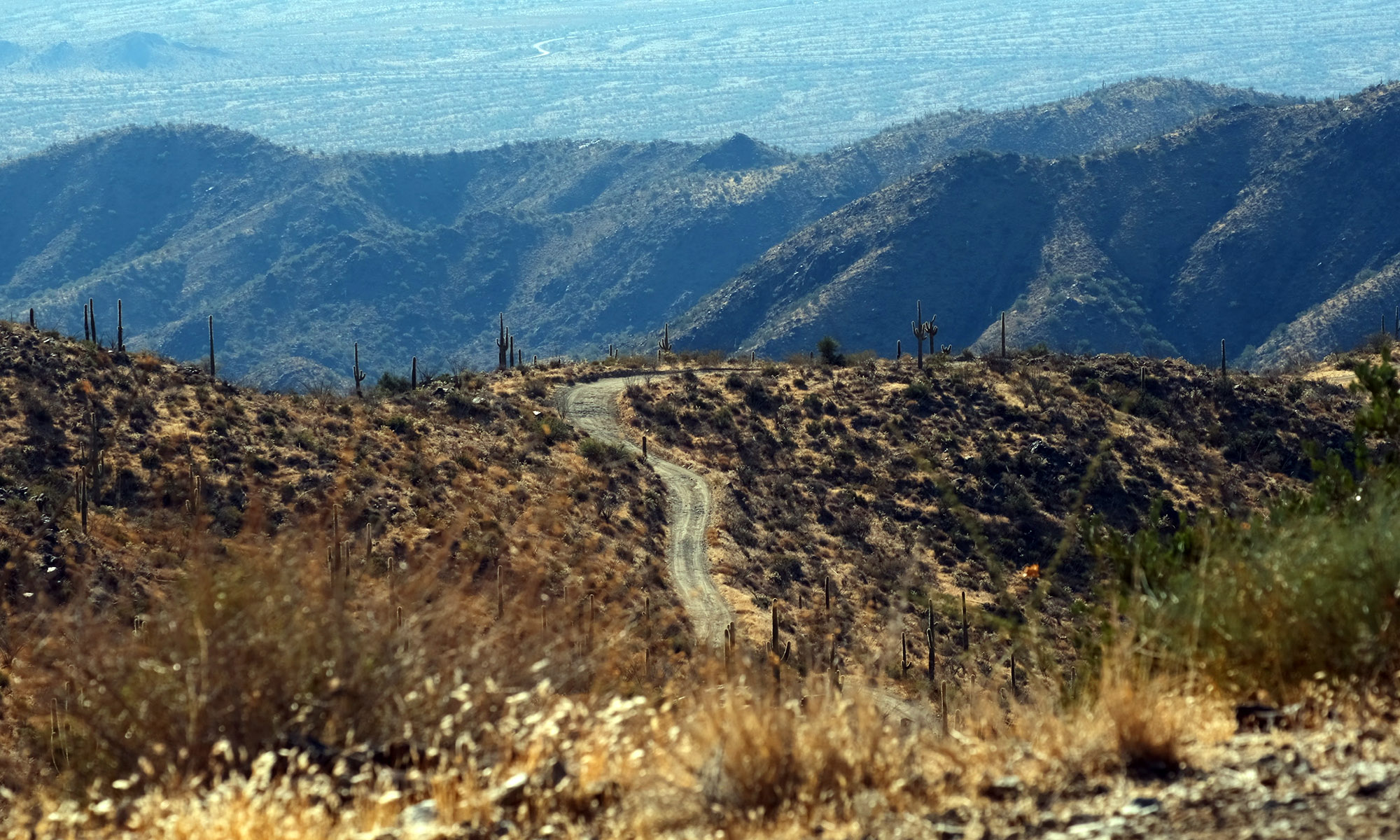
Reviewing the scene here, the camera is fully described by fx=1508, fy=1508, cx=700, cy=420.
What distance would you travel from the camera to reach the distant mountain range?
110 m

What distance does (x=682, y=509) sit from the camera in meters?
43.6

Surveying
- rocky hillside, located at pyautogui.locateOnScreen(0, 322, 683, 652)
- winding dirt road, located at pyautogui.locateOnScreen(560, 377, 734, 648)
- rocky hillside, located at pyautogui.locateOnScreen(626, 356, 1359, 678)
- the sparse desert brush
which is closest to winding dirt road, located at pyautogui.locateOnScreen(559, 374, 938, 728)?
winding dirt road, located at pyautogui.locateOnScreen(560, 377, 734, 648)

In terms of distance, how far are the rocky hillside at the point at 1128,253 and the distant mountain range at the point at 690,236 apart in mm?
247

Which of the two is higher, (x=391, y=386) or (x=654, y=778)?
(x=654, y=778)

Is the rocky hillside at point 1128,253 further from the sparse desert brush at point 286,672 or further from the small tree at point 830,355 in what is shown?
the sparse desert brush at point 286,672

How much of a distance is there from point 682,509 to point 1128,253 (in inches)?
3108

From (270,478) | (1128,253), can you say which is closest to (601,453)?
(270,478)

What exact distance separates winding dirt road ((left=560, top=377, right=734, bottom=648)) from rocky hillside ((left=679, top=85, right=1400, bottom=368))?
52.0m

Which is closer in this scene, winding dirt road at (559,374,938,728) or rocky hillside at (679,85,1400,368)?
winding dirt road at (559,374,938,728)

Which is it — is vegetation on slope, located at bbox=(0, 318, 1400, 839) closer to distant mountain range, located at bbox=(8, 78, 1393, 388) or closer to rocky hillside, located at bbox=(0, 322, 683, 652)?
rocky hillside, located at bbox=(0, 322, 683, 652)

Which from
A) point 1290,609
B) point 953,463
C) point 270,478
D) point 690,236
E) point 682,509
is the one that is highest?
point 690,236

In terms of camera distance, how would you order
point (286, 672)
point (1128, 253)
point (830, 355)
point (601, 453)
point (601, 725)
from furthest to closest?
point (1128, 253) → point (830, 355) → point (601, 453) → point (601, 725) → point (286, 672)

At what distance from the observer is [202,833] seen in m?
6.57

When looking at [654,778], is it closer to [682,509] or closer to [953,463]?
[682,509]
